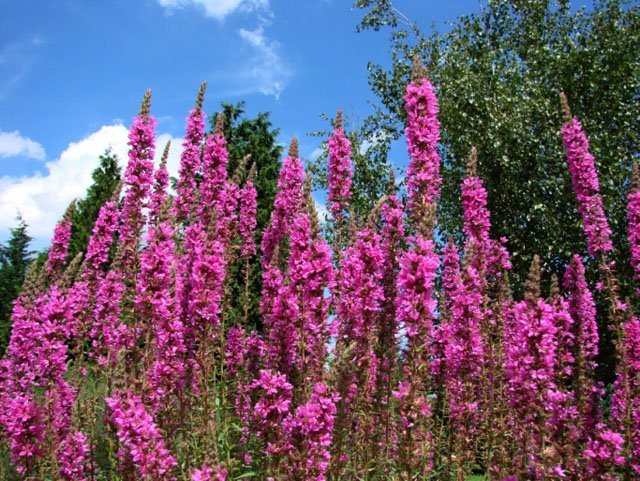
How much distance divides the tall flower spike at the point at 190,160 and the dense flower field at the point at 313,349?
23 millimetres

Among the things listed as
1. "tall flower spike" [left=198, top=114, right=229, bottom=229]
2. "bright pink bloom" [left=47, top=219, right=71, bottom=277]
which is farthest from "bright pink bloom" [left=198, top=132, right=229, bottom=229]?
"bright pink bloom" [left=47, top=219, right=71, bottom=277]

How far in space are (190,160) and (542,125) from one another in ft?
39.2

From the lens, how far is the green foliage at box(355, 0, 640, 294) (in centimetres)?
1446

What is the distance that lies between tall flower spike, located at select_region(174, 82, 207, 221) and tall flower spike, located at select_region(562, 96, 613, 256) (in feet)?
13.6

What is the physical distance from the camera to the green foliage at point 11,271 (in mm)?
22628

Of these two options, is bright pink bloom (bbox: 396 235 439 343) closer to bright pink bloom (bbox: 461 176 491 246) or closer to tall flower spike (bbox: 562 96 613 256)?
bright pink bloom (bbox: 461 176 491 246)

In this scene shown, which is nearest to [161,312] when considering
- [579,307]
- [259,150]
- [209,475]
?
[209,475]

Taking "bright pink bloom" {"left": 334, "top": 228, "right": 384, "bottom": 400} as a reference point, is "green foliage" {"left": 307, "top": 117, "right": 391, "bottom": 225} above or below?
above

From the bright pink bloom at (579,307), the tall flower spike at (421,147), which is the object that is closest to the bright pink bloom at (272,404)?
the tall flower spike at (421,147)

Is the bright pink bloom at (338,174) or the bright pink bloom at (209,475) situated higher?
the bright pink bloom at (338,174)

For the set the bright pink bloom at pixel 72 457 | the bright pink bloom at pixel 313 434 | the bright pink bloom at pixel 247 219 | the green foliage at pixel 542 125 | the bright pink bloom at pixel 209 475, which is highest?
the green foliage at pixel 542 125

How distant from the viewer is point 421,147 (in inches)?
183

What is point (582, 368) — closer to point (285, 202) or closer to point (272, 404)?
point (272, 404)

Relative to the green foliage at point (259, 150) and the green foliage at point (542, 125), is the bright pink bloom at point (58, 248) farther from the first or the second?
the green foliage at point (259, 150)
